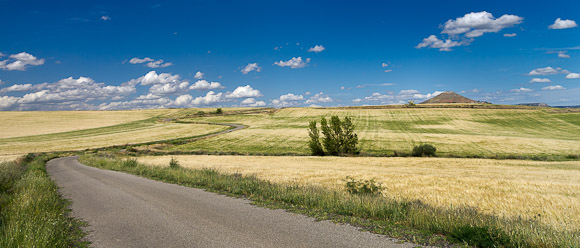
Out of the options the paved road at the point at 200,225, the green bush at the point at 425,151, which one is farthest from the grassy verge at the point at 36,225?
the green bush at the point at 425,151

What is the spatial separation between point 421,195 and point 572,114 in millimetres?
103330

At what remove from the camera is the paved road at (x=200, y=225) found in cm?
724

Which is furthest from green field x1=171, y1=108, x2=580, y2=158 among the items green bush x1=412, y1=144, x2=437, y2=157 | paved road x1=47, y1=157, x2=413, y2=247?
paved road x1=47, y1=157, x2=413, y2=247

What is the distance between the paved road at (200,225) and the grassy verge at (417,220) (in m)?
0.68

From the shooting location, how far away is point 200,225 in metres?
8.60

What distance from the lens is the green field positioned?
48478mm

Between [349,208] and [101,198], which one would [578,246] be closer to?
[349,208]

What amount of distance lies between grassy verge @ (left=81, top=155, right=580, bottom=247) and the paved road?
68 centimetres

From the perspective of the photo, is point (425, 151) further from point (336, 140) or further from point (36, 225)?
point (36, 225)

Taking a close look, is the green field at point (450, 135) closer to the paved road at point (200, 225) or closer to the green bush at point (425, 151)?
the green bush at point (425, 151)

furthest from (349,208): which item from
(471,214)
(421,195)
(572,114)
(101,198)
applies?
(572,114)

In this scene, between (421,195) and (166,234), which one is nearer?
(166,234)

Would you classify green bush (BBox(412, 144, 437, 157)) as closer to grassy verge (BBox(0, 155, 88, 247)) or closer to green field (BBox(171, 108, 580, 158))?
green field (BBox(171, 108, 580, 158))

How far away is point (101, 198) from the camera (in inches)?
521
